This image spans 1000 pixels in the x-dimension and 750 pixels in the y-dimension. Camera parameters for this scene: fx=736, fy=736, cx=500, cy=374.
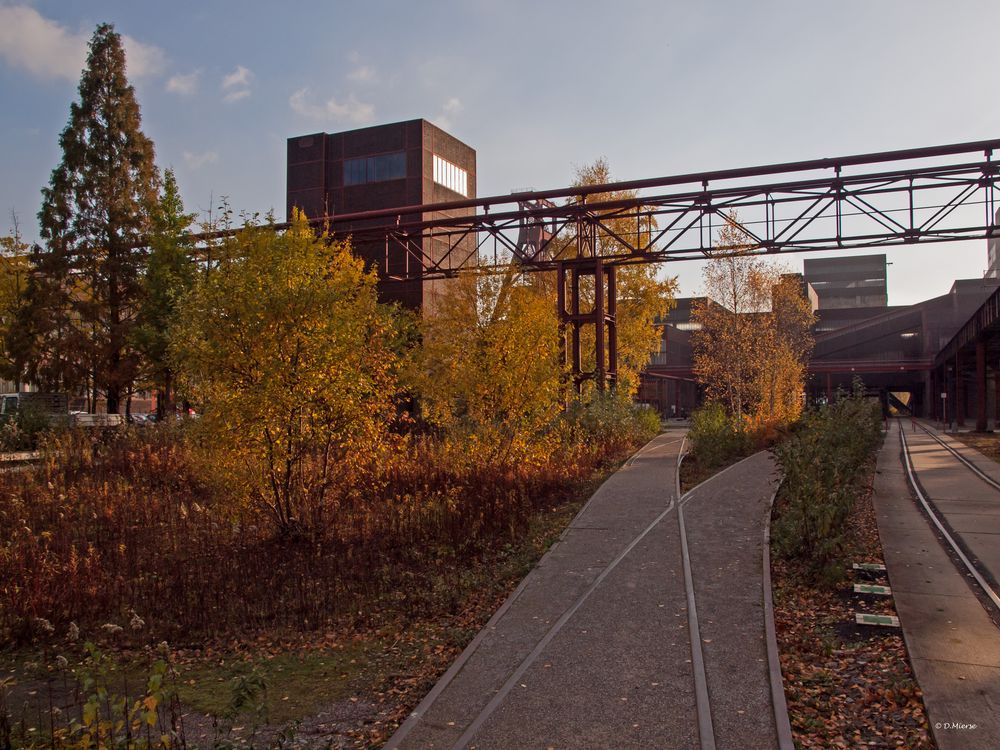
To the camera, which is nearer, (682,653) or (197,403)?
(682,653)

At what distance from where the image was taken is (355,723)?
18.7 ft

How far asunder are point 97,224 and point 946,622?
26018 mm

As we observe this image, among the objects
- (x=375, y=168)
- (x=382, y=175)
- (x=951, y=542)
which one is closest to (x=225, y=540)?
(x=951, y=542)

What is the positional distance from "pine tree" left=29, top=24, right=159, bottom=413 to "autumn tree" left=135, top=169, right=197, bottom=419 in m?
0.75

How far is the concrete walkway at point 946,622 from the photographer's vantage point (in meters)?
5.34

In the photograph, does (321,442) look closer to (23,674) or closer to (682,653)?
(23,674)

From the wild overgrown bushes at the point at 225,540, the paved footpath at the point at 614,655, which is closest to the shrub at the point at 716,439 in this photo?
the wild overgrown bushes at the point at 225,540

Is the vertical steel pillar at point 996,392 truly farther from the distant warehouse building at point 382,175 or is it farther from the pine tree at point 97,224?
the pine tree at point 97,224

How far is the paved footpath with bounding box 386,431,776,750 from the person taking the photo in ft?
17.2

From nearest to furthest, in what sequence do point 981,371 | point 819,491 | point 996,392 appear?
point 819,491 → point 981,371 → point 996,392

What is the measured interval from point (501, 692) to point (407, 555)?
190 inches

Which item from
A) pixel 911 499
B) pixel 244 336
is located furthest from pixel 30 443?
pixel 911 499

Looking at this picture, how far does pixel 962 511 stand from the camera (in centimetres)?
1352

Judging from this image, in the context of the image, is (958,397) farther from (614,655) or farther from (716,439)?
(614,655)
